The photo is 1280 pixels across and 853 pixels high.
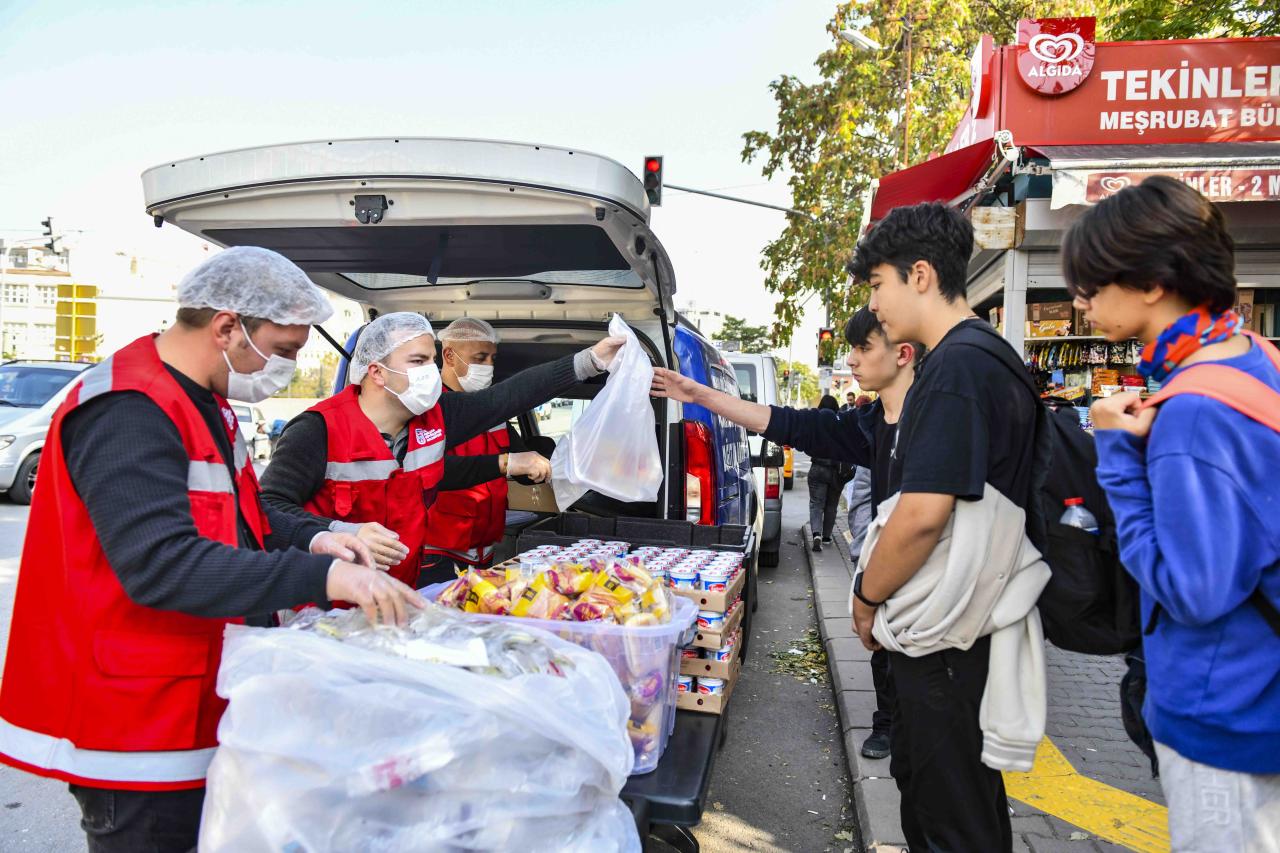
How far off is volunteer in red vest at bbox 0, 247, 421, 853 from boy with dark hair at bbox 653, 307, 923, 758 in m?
1.96

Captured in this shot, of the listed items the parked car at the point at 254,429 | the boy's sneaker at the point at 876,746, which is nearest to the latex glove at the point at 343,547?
the boy's sneaker at the point at 876,746

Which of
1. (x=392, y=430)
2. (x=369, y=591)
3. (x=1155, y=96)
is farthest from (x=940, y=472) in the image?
(x=1155, y=96)

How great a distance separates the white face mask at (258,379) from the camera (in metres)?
1.95

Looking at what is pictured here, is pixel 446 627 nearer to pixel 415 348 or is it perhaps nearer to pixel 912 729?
pixel 912 729

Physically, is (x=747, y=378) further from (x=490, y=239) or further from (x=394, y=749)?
(x=394, y=749)

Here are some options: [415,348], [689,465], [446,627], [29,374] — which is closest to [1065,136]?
[689,465]

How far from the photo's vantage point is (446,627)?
6.09ft

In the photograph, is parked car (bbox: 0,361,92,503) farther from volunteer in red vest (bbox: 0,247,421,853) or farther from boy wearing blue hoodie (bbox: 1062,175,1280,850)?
boy wearing blue hoodie (bbox: 1062,175,1280,850)

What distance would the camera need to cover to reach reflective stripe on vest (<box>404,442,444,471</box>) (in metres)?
3.08

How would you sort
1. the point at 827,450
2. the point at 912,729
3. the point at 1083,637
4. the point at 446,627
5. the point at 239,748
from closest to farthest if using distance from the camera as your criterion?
the point at 239,748
the point at 446,627
the point at 1083,637
the point at 912,729
the point at 827,450

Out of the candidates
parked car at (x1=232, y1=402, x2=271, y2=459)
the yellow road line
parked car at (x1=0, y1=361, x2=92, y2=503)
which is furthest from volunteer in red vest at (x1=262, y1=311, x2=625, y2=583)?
parked car at (x1=232, y1=402, x2=271, y2=459)

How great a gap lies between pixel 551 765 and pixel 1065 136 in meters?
8.43

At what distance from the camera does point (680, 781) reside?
2.24 metres

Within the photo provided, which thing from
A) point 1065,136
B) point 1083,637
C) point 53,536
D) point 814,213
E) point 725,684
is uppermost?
point 814,213
